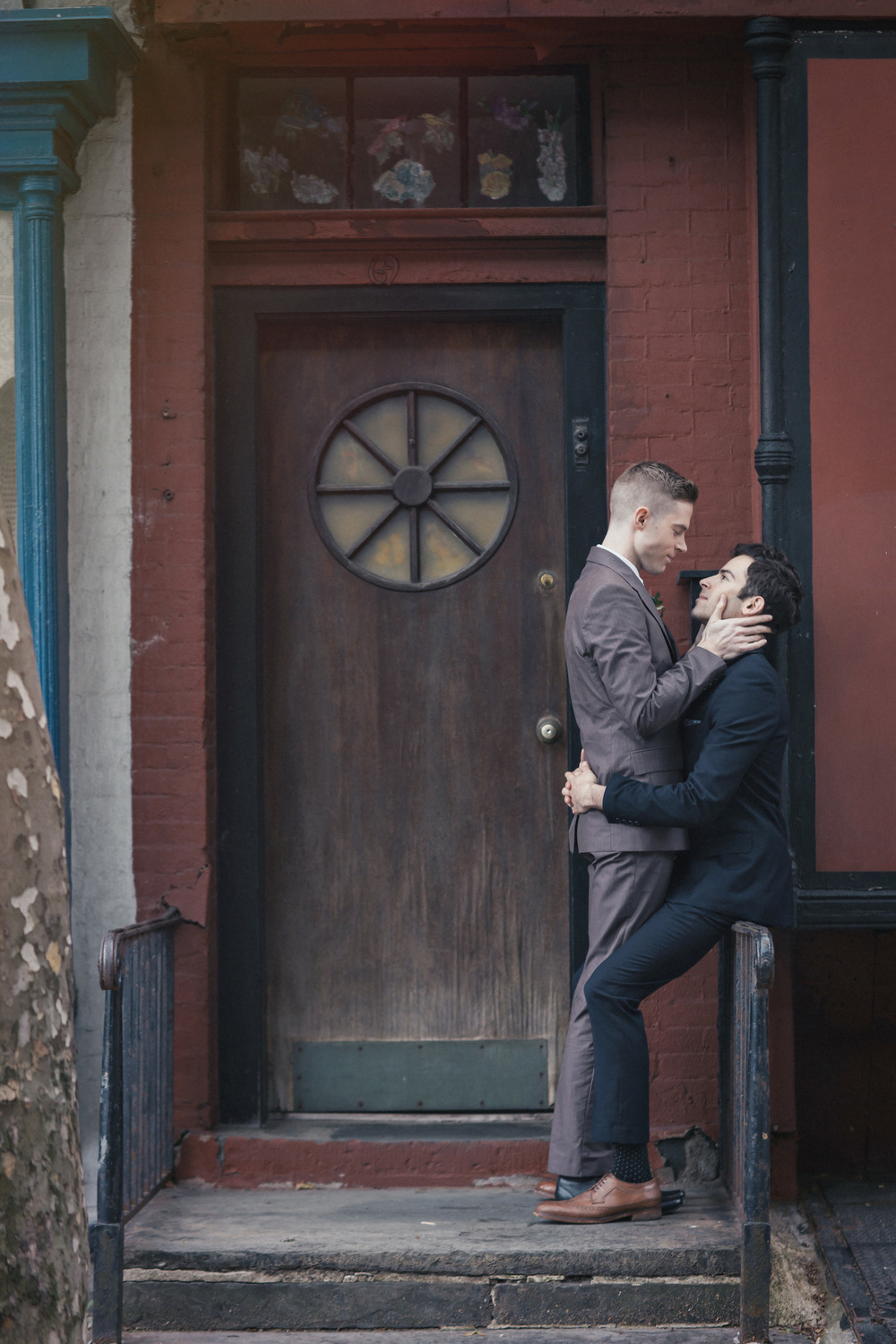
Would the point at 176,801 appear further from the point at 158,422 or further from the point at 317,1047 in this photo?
the point at 158,422

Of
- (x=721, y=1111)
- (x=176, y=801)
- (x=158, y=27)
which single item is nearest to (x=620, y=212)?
(x=158, y=27)

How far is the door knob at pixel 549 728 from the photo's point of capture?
427cm

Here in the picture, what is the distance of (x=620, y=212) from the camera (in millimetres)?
4102

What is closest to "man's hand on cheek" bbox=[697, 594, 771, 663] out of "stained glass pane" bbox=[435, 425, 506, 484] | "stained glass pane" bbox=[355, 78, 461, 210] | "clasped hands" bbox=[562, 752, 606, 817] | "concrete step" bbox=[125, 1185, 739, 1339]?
"clasped hands" bbox=[562, 752, 606, 817]

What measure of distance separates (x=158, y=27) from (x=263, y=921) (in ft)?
10.2

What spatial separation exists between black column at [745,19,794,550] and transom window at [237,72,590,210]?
29.5 inches

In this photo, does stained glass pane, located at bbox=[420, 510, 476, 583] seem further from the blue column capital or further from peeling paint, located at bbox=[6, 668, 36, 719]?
peeling paint, located at bbox=[6, 668, 36, 719]

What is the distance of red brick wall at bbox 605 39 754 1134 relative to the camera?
13.2 feet

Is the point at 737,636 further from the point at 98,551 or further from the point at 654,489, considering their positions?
the point at 98,551

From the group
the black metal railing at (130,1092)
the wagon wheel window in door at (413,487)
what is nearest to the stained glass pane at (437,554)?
the wagon wheel window in door at (413,487)

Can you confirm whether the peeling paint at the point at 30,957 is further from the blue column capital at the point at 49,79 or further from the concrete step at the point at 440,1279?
the blue column capital at the point at 49,79

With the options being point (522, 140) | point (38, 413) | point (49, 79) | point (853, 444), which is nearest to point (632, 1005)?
point (853, 444)

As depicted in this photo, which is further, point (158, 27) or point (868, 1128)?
point (868, 1128)

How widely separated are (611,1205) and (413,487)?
246cm
